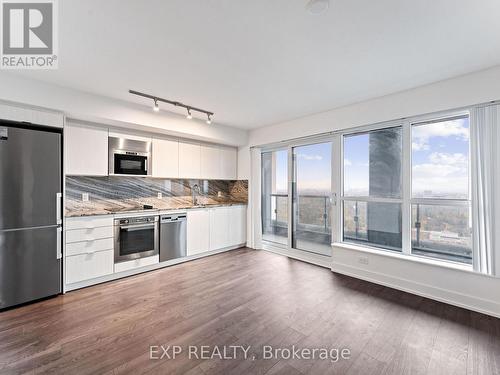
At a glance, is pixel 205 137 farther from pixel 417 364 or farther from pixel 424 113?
pixel 417 364

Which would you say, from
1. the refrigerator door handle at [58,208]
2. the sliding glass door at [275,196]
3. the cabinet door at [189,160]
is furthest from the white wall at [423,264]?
the refrigerator door handle at [58,208]

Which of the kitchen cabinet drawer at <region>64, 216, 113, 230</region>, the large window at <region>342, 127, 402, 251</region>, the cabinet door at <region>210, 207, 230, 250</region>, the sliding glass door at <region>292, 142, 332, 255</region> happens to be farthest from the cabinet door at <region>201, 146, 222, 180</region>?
the large window at <region>342, 127, 402, 251</region>

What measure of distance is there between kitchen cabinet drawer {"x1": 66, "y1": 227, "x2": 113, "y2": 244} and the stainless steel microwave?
870mm

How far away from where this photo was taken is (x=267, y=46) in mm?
2066

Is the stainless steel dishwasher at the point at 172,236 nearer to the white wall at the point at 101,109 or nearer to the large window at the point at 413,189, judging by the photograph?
the white wall at the point at 101,109

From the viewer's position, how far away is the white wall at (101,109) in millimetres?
2572

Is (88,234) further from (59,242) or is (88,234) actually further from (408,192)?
(408,192)

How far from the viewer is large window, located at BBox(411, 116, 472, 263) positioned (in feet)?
9.12

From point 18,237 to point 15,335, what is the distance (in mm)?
1040

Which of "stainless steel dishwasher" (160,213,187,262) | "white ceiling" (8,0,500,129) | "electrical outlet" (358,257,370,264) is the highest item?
"white ceiling" (8,0,500,129)

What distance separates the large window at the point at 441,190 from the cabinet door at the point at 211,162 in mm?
3472

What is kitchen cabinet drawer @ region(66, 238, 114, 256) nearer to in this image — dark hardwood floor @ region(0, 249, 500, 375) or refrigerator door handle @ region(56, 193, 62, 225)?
Result: refrigerator door handle @ region(56, 193, 62, 225)

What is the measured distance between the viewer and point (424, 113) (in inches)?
113

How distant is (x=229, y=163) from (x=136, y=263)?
273cm
